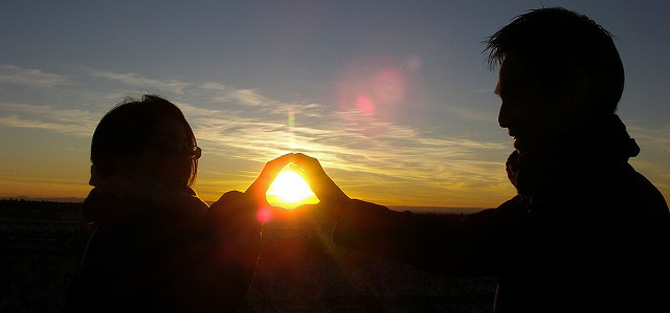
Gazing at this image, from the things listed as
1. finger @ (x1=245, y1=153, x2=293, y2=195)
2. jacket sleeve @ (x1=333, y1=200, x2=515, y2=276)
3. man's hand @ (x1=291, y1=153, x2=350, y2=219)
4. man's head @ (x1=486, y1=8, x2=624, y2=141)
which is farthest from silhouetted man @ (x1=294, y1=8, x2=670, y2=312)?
finger @ (x1=245, y1=153, x2=293, y2=195)

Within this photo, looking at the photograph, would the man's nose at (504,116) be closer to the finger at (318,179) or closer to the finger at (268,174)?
the finger at (318,179)

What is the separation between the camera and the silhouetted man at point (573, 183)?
1.28m

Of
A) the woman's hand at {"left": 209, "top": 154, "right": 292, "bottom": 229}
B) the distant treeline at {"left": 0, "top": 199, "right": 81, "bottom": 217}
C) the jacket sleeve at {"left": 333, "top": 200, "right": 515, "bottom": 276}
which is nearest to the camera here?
the jacket sleeve at {"left": 333, "top": 200, "right": 515, "bottom": 276}

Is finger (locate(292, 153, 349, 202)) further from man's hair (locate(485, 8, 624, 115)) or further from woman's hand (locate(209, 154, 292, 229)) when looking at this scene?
man's hair (locate(485, 8, 624, 115))

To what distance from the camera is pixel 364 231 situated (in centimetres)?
218

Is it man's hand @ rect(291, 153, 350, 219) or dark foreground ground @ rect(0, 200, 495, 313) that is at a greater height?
man's hand @ rect(291, 153, 350, 219)

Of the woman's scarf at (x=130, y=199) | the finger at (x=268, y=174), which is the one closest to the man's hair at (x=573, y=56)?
the finger at (x=268, y=174)

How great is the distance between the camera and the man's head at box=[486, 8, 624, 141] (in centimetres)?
153

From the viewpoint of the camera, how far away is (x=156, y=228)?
235 cm

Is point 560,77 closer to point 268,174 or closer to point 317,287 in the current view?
point 268,174

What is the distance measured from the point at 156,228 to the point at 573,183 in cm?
190

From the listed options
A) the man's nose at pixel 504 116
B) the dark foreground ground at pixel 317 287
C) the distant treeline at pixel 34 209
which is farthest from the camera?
the distant treeline at pixel 34 209

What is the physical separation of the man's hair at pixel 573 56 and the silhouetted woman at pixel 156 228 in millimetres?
1398

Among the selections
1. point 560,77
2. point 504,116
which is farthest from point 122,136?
point 560,77
